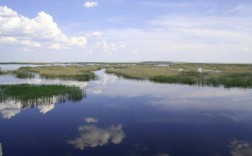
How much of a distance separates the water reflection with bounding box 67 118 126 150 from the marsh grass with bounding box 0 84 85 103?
9.35 meters

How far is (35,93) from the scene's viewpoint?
27.8 metres

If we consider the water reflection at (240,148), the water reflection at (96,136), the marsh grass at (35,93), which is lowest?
the water reflection at (240,148)

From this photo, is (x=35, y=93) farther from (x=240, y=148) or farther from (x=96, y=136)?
(x=240, y=148)

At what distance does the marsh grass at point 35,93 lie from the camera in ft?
86.5

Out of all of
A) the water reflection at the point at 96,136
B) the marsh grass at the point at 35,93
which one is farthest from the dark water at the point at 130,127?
the marsh grass at the point at 35,93

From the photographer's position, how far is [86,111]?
22.7 meters

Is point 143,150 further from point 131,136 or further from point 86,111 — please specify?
point 86,111

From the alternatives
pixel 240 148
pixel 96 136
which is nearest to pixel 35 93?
pixel 96 136

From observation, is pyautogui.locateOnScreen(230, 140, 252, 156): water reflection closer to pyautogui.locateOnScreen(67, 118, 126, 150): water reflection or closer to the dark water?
the dark water

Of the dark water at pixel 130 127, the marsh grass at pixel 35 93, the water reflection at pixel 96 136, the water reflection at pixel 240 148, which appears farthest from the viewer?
Answer: the marsh grass at pixel 35 93

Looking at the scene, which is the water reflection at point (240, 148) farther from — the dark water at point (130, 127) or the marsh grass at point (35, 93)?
the marsh grass at point (35, 93)

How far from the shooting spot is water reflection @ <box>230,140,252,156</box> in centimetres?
1336

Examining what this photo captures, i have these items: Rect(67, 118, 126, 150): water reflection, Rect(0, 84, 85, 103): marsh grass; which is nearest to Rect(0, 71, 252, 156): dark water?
Rect(67, 118, 126, 150): water reflection

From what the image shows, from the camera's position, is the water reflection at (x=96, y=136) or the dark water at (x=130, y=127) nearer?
the dark water at (x=130, y=127)
